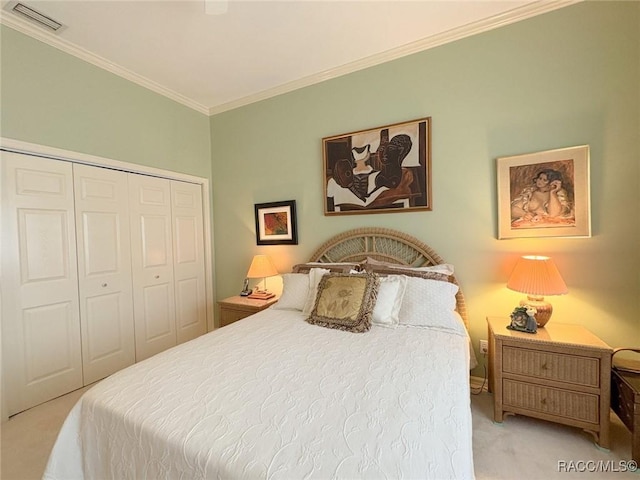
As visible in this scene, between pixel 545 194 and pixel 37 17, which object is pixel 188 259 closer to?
pixel 37 17

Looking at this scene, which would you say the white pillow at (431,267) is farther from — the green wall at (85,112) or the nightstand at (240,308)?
the green wall at (85,112)

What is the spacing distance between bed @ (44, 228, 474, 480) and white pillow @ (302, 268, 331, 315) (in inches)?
11.3

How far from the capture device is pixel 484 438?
1700mm

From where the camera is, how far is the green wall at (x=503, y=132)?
186 cm

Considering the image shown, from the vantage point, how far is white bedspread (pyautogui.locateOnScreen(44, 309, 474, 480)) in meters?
0.82

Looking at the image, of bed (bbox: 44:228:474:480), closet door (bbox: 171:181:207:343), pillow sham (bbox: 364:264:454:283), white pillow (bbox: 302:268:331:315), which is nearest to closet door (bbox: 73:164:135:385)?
closet door (bbox: 171:181:207:343)

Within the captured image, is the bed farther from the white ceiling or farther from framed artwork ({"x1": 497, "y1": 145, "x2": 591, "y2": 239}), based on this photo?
the white ceiling

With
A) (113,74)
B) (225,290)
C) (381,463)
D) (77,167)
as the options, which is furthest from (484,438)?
(113,74)

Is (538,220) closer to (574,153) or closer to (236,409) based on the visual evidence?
(574,153)

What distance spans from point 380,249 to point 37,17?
308cm

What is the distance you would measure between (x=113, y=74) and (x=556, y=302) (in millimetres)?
4153

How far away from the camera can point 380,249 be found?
8.50 feet

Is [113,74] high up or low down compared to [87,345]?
up

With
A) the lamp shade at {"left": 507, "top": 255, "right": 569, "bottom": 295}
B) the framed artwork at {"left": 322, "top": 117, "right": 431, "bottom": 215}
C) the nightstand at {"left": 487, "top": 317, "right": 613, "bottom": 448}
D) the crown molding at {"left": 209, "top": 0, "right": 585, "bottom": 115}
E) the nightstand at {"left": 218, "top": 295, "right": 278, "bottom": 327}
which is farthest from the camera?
the nightstand at {"left": 218, "top": 295, "right": 278, "bottom": 327}
